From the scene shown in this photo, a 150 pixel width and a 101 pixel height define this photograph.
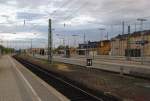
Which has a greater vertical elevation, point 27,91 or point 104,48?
point 104,48

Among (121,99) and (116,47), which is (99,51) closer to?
(116,47)

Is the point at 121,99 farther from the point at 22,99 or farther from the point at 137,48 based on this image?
the point at 137,48

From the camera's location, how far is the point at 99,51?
144000mm

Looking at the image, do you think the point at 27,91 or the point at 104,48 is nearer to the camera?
the point at 27,91

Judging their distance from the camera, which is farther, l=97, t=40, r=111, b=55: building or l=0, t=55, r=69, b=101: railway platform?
l=97, t=40, r=111, b=55: building

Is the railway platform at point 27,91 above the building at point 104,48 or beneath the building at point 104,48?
beneath

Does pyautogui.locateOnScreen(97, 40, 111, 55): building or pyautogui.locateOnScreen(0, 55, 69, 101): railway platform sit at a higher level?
pyautogui.locateOnScreen(97, 40, 111, 55): building

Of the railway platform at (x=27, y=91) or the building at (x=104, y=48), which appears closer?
the railway platform at (x=27, y=91)

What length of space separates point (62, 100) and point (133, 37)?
9747 centimetres

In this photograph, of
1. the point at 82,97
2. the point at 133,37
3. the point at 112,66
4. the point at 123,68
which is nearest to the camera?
A: the point at 82,97

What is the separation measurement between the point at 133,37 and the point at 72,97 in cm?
9615

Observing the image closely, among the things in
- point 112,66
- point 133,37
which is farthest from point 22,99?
point 133,37

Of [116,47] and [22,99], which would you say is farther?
[116,47]

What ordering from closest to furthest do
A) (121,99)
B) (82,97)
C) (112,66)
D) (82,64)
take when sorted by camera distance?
(121,99) → (82,97) → (112,66) → (82,64)
